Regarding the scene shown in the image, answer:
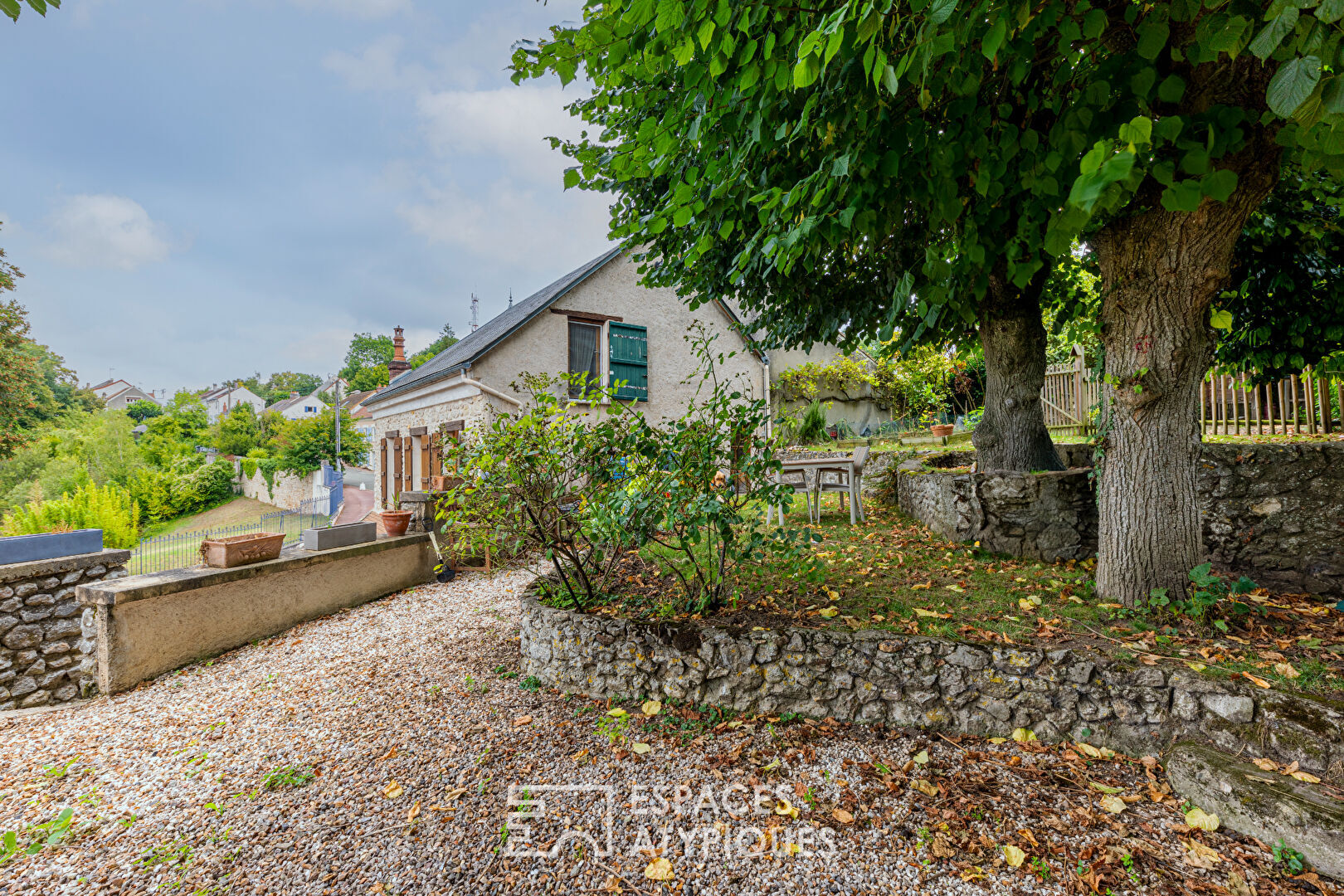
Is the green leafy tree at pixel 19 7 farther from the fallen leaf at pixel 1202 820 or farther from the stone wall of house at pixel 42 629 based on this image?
the stone wall of house at pixel 42 629

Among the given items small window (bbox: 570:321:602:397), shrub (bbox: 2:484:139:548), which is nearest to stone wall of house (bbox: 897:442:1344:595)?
small window (bbox: 570:321:602:397)

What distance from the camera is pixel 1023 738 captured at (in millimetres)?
2420

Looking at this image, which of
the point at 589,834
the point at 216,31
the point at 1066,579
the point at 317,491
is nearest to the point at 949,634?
the point at 1066,579

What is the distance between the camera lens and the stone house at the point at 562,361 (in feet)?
30.9

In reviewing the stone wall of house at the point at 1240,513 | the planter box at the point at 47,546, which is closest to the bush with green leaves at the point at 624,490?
the stone wall of house at the point at 1240,513

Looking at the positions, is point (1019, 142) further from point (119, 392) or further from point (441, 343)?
point (119, 392)

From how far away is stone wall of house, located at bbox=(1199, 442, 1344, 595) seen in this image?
Answer: 121 inches

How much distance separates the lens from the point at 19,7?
146 centimetres

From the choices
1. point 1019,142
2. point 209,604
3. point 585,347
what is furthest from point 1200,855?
point 585,347

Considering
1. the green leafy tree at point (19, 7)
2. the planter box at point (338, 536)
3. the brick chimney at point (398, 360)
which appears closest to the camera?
the green leafy tree at point (19, 7)

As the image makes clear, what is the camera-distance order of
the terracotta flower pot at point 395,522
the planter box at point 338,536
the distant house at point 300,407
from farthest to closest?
1. the distant house at point 300,407
2. the terracotta flower pot at point 395,522
3. the planter box at point 338,536

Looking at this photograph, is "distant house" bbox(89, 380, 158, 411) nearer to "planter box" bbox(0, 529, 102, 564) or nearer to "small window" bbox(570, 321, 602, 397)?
"small window" bbox(570, 321, 602, 397)

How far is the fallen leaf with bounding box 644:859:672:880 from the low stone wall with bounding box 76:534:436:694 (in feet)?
15.5

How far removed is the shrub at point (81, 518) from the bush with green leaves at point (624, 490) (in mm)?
10785
